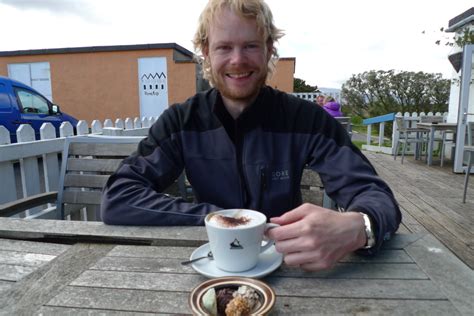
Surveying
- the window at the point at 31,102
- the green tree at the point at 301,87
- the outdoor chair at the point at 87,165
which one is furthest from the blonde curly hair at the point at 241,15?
the green tree at the point at 301,87

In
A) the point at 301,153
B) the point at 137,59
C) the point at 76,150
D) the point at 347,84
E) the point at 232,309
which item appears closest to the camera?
the point at 232,309

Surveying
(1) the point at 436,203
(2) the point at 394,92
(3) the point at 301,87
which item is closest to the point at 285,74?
(2) the point at 394,92

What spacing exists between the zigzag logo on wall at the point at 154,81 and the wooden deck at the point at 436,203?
299 inches

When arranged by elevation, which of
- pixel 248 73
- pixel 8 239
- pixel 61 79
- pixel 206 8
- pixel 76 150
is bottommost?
pixel 8 239

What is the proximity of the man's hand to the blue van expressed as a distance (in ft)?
20.5

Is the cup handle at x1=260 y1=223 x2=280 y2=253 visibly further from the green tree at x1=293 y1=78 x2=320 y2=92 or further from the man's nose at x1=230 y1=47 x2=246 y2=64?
the green tree at x1=293 y1=78 x2=320 y2=92

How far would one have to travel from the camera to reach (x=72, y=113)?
12734 millimetres

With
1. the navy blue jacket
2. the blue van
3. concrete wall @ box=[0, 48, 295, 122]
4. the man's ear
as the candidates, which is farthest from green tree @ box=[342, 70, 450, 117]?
the navy blue jacket

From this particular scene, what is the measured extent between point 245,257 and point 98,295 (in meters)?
0.30

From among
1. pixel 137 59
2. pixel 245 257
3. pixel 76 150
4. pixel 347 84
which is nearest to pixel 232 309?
pixel 245 257

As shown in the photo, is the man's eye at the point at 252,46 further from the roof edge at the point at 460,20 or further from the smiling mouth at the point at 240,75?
the roof edge at the point at 460,20

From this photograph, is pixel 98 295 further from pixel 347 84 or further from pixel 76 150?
pixel 347 84

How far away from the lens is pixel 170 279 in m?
0.75

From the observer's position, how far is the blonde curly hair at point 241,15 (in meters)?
1.43
